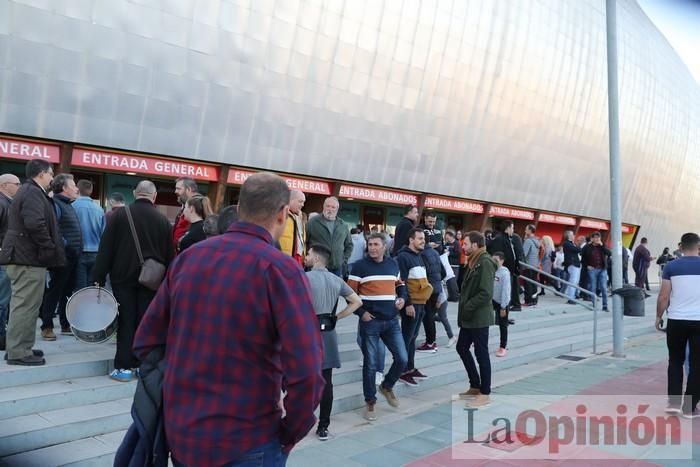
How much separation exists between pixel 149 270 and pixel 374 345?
7.67 feet

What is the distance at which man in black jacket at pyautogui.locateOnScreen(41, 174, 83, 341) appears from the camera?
20.6 feet

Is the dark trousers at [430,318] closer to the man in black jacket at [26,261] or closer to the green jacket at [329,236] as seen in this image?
the green jacket at [329,236]

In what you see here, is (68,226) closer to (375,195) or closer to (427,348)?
(427,348)

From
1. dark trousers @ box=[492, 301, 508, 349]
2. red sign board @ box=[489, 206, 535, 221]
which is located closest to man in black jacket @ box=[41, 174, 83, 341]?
dark trousers @ box=[492, 301, 508, 349]

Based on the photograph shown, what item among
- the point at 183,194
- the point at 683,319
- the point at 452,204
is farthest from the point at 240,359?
the point at 452,204

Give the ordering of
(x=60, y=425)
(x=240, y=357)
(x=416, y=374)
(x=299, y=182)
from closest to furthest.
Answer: (x=240, y=357) → (x=60, y=425) → (x=416, y=374) → (x=299, y=182)

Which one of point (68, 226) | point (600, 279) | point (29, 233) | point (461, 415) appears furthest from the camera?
point (600, 279)

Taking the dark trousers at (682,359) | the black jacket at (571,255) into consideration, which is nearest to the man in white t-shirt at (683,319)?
the dark trousers at (682,359)

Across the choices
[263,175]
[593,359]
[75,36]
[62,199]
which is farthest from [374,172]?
[263,175]

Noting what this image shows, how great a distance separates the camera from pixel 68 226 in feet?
21.1

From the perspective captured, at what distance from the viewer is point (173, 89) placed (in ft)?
→ 49.5

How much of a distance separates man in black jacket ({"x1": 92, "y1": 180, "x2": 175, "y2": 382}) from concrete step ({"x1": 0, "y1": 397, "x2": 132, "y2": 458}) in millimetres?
542

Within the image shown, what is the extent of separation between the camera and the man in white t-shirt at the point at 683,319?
5.83m

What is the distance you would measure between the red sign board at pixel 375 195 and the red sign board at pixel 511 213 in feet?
19.4
